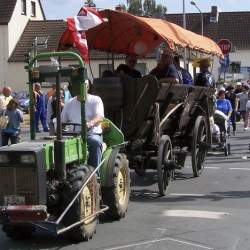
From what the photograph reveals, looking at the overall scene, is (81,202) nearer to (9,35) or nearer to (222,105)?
(222,105)

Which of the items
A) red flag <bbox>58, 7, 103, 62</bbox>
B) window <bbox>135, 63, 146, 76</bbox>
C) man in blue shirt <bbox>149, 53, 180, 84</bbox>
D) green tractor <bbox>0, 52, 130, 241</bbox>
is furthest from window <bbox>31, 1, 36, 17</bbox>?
green tractor <bbox>0, 52, 130, 241</bbox>

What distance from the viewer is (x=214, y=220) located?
8297mm

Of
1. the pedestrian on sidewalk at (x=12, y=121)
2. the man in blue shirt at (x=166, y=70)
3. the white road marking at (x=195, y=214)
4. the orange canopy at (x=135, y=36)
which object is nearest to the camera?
the white road marking at (x=195, y=214)

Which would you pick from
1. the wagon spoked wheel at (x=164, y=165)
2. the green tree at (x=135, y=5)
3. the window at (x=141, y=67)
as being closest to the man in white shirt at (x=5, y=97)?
the window at (x=141, y=67)

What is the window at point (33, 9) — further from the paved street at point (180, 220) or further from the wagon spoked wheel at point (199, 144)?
the paved street at point (180, 220)

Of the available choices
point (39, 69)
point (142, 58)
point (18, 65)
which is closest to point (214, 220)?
point (39, 69)

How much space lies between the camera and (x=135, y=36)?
473 inches

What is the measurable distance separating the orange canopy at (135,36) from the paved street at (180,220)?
2353 mm

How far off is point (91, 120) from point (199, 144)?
4.55 meters

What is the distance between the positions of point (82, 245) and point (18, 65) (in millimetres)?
45446

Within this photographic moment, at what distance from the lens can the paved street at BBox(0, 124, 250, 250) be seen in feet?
23.3

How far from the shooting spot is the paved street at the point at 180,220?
711 centimetres

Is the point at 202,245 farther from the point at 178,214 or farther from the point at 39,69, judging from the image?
the point at 39,69

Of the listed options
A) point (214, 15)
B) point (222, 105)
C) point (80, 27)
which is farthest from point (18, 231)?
point (214, 15)
